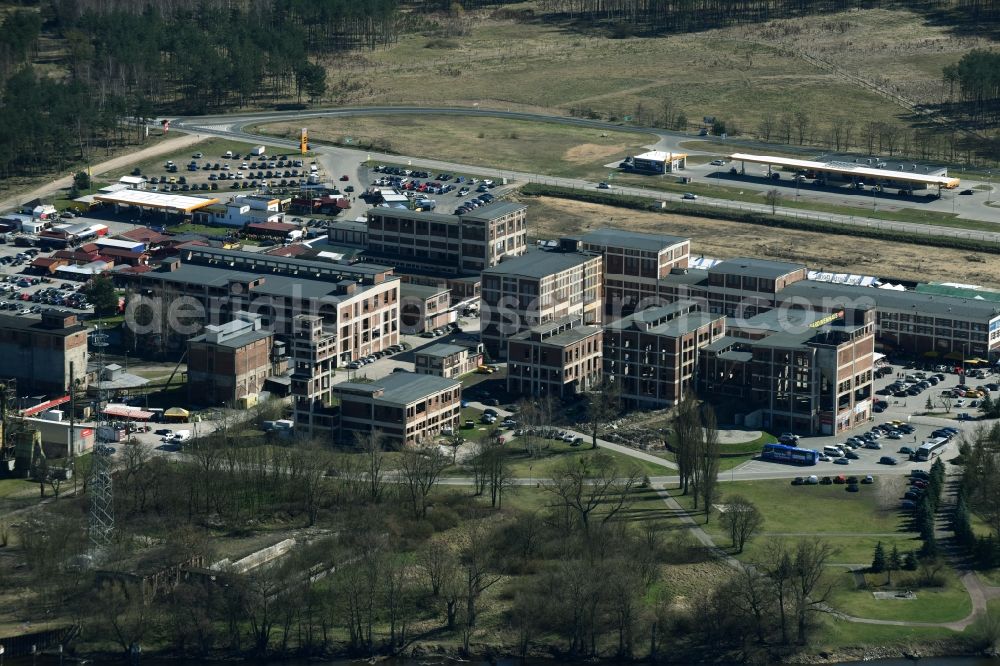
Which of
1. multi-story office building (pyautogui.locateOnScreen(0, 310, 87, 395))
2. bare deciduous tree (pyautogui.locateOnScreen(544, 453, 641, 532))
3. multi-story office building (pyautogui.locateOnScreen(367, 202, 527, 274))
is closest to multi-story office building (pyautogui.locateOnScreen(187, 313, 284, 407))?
multi-story office building (pyautogui.locateOnScreen(0, 310, 87, 395))

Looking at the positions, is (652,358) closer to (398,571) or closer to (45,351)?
(398,571)

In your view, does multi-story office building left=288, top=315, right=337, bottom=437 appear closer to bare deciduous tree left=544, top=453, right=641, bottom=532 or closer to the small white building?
bare deciduous tree left=544, top=453, right=641, bottom=532

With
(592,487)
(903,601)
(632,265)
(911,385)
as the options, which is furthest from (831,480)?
(632,265)

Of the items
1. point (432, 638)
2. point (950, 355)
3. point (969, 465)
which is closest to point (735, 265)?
point (950, 355)

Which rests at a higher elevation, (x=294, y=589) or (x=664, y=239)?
(x=664, y=239)

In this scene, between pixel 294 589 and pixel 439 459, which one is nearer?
pixel 294 589

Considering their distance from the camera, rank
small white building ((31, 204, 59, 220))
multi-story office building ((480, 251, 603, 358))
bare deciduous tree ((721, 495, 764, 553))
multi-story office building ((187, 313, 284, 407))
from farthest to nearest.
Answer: small white building ((31, 204, 59, 220)) < multi-story office building ((480, 251, 603, 358)) < multi-story office building ((187, 313, 284, 407)) < bare deciduous tree ((721, 495, 764, 553))

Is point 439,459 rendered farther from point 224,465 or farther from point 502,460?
point 224,465

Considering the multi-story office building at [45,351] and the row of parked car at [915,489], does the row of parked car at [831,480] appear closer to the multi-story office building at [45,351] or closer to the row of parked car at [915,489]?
the row of parked car at [915,489]

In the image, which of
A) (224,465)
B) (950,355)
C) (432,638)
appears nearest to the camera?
(432,638)
